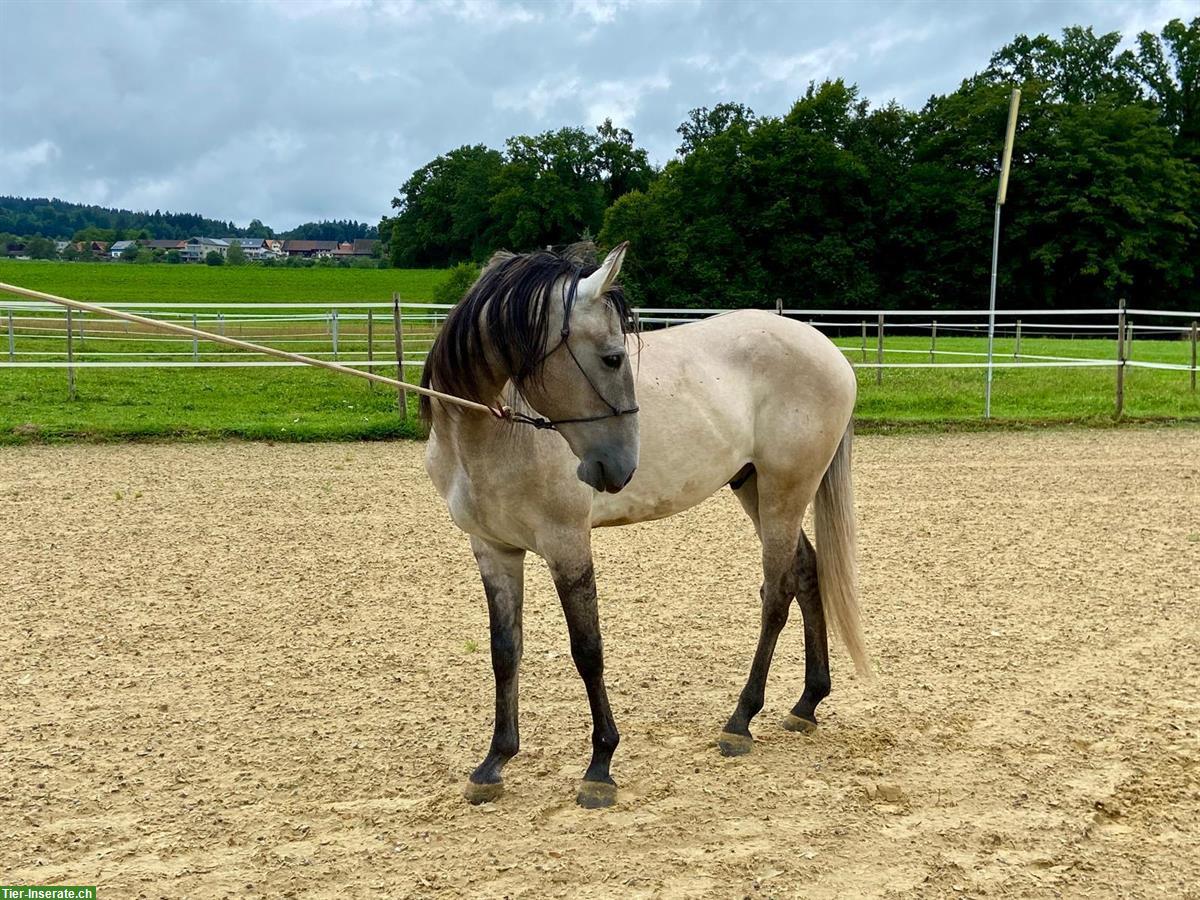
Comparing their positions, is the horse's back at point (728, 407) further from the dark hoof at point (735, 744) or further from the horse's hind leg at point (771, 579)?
the dark hoof at point (735, 744)

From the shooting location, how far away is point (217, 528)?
23.8ft

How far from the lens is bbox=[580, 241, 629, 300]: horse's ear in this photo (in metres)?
2.66

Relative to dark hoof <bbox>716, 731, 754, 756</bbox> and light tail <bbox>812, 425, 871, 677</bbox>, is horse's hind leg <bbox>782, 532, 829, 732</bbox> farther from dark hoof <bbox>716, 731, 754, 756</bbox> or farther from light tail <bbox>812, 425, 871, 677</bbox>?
Answer: dark hoof <bbox>716, 731, 754, 756</bbox>

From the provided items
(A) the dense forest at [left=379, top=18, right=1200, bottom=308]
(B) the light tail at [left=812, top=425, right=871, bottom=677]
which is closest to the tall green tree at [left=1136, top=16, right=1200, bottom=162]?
(A) the dense forest at [left=379, top=18, right=1200, bottom=308]

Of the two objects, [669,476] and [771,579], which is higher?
[669,476]

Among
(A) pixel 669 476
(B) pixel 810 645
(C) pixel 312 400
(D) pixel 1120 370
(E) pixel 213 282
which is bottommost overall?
(B) pixel 810 645

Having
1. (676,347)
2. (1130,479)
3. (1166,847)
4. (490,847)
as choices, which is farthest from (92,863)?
(1130,479)

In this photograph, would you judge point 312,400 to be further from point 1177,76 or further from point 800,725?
point 1177,76

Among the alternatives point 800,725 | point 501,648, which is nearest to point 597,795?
point 501,648

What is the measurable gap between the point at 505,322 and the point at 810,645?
2.04m

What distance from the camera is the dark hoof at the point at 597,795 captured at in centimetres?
324

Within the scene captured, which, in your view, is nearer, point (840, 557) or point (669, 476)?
point (669, 476)

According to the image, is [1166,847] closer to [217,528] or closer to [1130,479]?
[217,528]

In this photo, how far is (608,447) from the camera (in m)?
2.74
